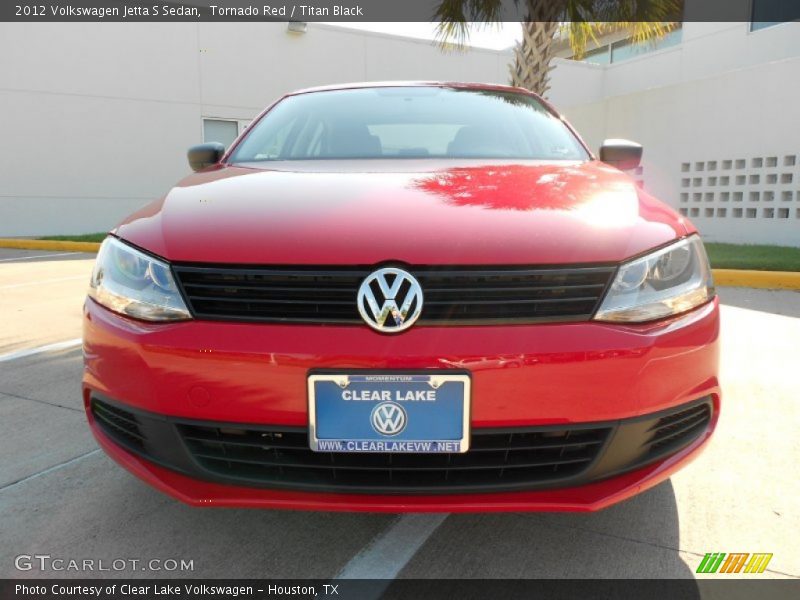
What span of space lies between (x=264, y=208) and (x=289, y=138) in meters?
1.08

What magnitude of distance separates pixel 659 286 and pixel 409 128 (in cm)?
168

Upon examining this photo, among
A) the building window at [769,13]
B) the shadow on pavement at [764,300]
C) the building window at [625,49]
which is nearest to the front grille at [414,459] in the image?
the shadow on pavement at [764,300]

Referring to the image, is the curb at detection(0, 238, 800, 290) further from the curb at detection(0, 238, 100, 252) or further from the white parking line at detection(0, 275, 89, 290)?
the curb at detection(0, 238, 100, 252)

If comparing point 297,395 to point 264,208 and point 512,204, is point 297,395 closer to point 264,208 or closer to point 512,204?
point 264,208

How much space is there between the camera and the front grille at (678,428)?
155 centimetres

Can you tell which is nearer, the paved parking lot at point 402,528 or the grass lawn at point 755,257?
the paved parking lot at point 402,528

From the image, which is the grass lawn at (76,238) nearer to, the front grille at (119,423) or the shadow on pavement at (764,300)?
the shadow on pavement at (764,300)

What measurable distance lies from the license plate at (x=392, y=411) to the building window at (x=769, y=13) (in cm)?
1359

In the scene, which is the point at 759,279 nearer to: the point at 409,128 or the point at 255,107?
the point at 409,128

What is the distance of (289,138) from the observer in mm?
2701

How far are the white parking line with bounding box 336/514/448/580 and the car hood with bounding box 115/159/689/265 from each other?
799 millimetres

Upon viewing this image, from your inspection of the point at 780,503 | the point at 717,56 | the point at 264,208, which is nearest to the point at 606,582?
the point at 780,503

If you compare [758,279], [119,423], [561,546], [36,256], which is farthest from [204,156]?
[36,256]

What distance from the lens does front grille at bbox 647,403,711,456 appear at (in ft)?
5.08
